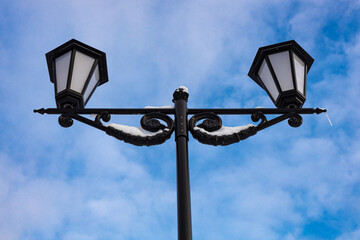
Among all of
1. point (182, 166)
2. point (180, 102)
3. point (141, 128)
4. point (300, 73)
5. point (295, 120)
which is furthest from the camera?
point (300, 73)

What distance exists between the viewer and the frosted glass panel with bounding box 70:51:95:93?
4262 mm

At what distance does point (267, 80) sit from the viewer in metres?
4.65

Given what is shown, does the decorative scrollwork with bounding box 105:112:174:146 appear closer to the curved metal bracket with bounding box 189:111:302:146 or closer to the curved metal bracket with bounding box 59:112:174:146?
the curved metal bracket with bounding box 59:112:174:146

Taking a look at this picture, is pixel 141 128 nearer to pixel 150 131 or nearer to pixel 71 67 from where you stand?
pixel 150 131

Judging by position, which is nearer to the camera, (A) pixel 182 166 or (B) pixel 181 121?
(A) pixel 182 166

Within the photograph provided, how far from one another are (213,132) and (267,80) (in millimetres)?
888

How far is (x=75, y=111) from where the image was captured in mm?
4207

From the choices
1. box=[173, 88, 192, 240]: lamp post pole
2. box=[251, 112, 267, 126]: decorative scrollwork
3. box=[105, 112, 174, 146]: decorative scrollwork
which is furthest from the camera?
box=[251, 112, 267, 126]: decorative scrollwork

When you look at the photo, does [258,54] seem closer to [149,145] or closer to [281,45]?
[281,45]

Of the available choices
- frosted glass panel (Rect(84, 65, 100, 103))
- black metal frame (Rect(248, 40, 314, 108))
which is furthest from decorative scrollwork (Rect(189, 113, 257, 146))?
frosted glass panel (Rect(84, 65, 100, 103))

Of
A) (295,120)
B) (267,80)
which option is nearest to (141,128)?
(267,80)

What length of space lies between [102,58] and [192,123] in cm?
120

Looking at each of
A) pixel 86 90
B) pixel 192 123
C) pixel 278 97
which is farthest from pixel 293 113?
pixel 86 90

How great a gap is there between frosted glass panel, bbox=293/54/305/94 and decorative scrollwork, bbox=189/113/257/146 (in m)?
0.66
